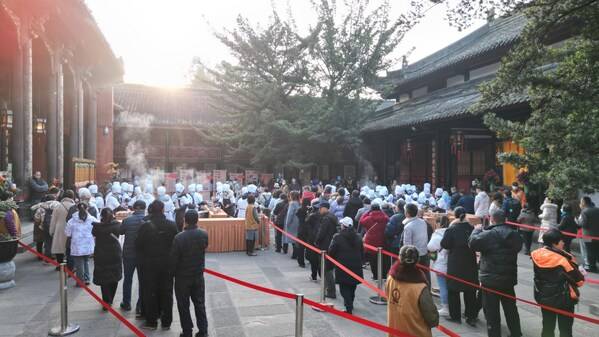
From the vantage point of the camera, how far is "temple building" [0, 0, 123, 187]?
483 inches

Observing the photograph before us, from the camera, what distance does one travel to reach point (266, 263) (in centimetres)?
923

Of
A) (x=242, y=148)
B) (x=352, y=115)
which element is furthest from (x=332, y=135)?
(x=242, y=148)

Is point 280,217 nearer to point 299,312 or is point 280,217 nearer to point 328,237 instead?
point 328,237

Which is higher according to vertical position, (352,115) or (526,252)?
(352,115)

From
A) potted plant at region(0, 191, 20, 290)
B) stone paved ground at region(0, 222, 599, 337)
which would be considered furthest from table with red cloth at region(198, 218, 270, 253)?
potted plant at region(0, 191, 20, 290)

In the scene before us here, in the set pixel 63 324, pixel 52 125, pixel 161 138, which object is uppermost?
pixel 161 138

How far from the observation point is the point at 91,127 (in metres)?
21.8

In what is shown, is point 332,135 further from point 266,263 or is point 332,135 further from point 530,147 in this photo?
point 530,147

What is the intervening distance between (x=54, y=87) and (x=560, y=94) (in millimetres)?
15560

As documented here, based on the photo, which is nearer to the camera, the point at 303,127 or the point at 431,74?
the point at 431,74

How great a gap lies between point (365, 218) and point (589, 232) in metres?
4.72

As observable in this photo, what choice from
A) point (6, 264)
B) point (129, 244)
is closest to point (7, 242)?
point (6, 264)

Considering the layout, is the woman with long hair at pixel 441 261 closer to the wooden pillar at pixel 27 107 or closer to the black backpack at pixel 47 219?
the black backpack at pixel 47 219

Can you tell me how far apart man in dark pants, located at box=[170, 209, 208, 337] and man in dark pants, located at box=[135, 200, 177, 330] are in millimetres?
452
